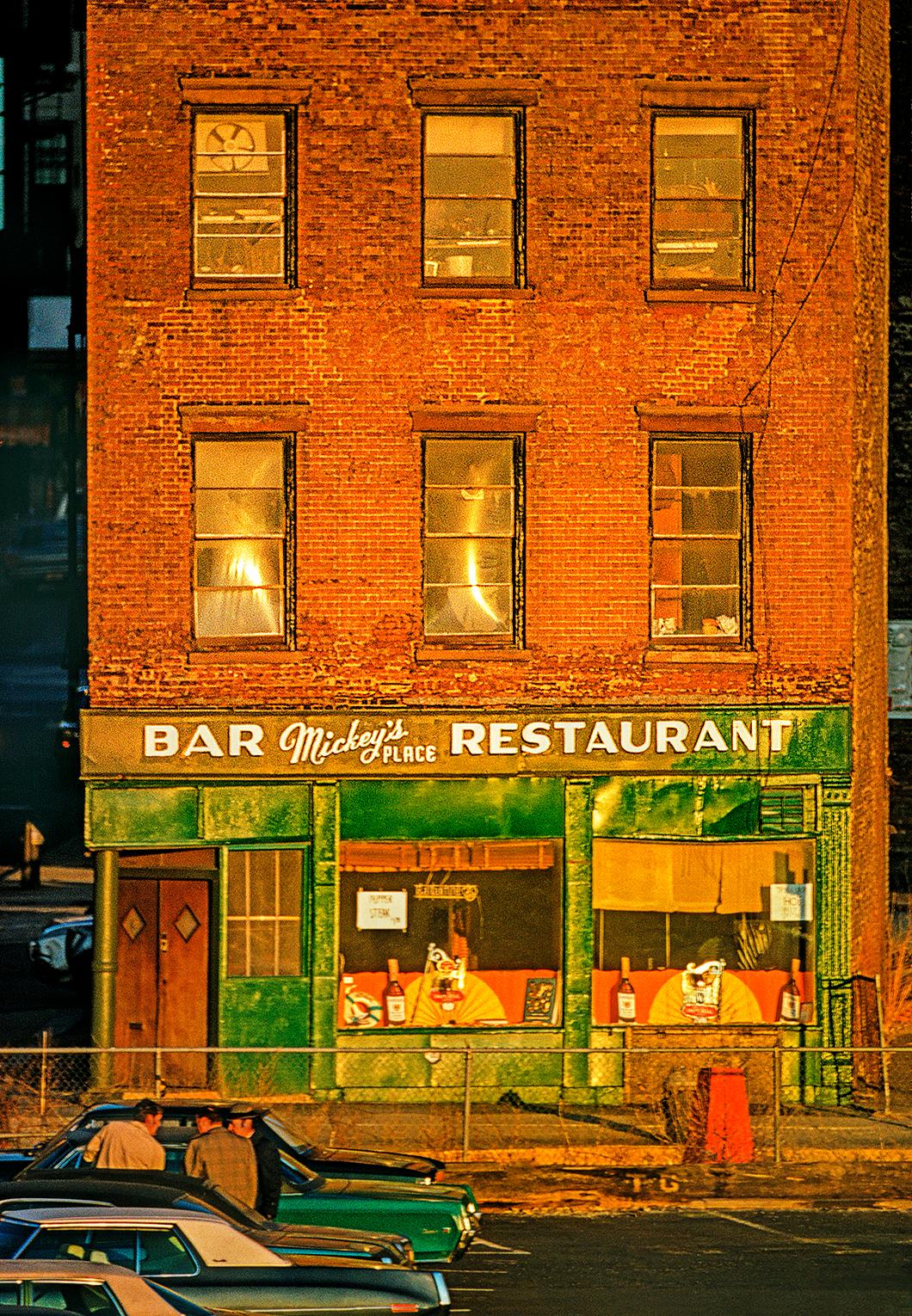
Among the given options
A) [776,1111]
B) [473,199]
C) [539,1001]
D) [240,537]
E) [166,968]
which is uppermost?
[473,199]

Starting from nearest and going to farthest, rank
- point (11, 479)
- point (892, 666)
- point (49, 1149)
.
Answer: point (49, 1149), point (892, 666), point (11, 479)

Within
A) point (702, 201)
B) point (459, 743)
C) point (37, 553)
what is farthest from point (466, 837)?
point (37, 553)

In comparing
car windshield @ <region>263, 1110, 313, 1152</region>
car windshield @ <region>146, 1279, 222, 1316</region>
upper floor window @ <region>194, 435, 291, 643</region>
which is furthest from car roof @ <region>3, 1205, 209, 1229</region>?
upper floor window @ <region>194, 435, 291, 643</region>

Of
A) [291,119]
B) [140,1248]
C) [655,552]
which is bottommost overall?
[140,1248]

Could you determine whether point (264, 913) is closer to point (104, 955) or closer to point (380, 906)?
point (380, 906)

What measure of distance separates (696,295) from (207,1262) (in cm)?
1398

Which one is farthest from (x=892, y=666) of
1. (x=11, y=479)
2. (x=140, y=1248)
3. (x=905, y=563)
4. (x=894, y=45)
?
(x=11, y=479)

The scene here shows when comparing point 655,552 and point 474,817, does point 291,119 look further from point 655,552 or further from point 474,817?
point 474,817

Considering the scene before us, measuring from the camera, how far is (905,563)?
37.9 metres

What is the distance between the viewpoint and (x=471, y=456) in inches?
874

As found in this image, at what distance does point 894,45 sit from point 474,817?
22.1 meters

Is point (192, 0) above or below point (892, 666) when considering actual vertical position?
above

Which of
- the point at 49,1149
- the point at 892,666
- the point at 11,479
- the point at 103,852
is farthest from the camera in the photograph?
the point at 11,479

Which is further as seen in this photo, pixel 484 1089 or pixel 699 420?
pixel 699 420
